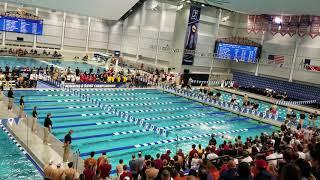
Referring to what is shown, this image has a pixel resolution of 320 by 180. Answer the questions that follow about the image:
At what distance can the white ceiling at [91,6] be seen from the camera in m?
30.9

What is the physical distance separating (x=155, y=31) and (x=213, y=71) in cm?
782

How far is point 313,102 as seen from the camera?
89.0 ft

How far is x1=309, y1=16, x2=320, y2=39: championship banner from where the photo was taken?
87.7ft

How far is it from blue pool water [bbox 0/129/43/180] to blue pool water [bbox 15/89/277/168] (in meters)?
2.07

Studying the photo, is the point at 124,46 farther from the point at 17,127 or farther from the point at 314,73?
the point at 17,127

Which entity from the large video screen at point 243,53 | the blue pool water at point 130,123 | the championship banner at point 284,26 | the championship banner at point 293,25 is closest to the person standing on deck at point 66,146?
the blue pool water at point 130,123

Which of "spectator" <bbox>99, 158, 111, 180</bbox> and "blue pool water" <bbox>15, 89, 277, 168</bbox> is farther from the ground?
"spectator" <bbox>99, 158, 111, 180</bbox>

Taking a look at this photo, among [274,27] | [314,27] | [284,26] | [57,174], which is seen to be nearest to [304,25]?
[314,27]

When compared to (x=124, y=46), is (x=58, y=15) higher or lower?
higher

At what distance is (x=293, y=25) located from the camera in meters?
28.7

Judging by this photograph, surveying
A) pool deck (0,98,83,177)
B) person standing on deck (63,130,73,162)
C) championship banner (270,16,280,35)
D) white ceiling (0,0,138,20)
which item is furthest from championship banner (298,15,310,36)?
person standing on deck (63,130,73,162)

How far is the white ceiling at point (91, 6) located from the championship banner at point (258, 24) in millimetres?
12980

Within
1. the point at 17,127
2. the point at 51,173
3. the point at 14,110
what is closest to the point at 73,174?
the point at 51,173

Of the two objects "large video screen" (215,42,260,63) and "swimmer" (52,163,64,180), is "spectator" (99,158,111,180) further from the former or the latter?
"large video screen" (215,42,260,63)
